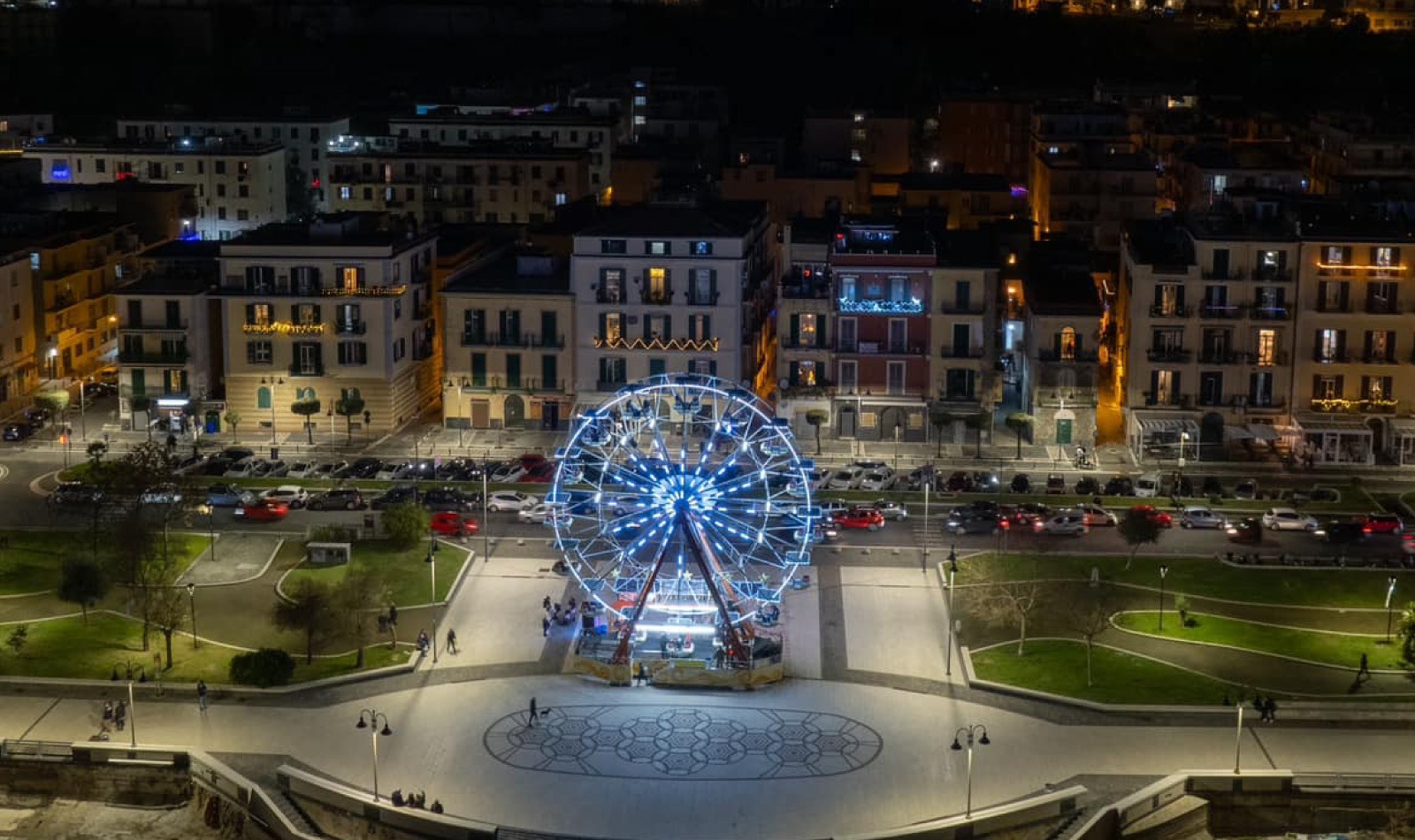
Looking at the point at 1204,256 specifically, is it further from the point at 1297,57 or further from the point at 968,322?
the point at 1297,57

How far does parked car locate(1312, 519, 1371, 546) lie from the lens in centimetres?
5928

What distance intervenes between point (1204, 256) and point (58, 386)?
139 feet

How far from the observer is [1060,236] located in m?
85.6

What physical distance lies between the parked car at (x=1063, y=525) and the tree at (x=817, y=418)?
36.7 ft

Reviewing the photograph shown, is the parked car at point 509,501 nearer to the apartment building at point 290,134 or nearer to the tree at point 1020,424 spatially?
the tree at point 1020,424

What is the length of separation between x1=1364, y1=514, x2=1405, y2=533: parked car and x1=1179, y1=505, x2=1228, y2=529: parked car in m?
4.26

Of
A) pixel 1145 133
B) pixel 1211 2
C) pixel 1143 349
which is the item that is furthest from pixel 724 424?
pixel 1211 2

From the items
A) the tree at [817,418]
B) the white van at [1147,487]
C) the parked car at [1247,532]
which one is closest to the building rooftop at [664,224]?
the tree at [817,418]

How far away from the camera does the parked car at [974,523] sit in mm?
60125

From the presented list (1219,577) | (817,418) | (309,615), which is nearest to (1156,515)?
(1219,577)

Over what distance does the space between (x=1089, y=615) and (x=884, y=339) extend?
66.8 feet

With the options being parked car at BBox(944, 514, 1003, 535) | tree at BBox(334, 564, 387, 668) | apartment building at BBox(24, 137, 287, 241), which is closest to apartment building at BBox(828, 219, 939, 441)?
parked car at BBox(944, 514, 1003, 535)

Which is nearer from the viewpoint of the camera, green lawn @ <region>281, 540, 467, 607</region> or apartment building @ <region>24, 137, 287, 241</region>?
green lawn @ <region>281, 540, 467, 607</region>

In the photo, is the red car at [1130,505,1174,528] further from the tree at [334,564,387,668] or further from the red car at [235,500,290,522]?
the red car at [235,500,290,522]
